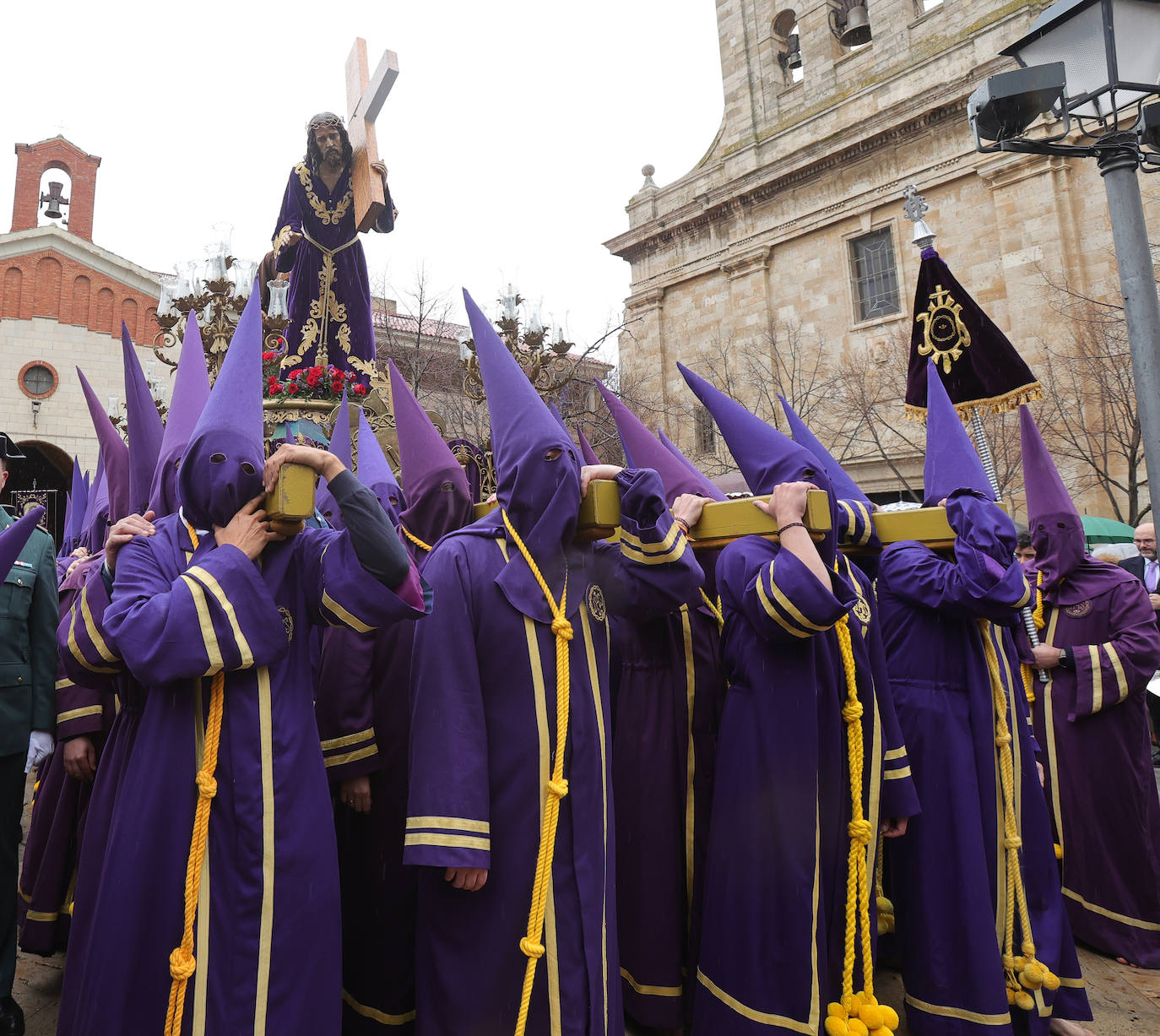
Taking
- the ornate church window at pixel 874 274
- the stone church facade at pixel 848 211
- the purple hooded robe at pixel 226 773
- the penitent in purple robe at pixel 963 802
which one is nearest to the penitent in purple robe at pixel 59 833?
the purple hooded robe at pixel 226 773

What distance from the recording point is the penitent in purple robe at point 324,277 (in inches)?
A: 285

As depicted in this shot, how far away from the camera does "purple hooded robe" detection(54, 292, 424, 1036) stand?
204 cm

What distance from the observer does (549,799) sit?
2.32m

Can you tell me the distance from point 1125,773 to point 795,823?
2.53m

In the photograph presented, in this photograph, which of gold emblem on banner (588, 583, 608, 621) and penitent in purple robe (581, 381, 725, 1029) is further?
penitent in purple robe (581, 381, 725, 1029)

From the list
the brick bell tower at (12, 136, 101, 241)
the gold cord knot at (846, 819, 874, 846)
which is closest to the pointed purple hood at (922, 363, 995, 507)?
the gold cord knot at (846, 819, 874, 846)

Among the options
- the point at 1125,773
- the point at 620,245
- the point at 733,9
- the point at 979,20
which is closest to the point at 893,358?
the point at 979,20

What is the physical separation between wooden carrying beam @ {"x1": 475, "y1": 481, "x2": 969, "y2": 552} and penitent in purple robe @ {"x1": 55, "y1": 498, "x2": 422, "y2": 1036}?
0.65 metres

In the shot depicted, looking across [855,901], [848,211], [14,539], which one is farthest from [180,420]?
[848,211]

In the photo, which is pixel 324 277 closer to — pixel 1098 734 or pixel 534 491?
pixel 534 491

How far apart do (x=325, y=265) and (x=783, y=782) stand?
628cm

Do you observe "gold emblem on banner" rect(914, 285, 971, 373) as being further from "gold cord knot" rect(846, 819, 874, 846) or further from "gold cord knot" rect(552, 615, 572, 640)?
"gold cord knot" rect(552, 615, 572, 640)

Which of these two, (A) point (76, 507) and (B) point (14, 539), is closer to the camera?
(B) point (14, 539)

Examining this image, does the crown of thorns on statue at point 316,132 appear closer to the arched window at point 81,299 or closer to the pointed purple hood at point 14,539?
the pointed purple hood at point 14,539
